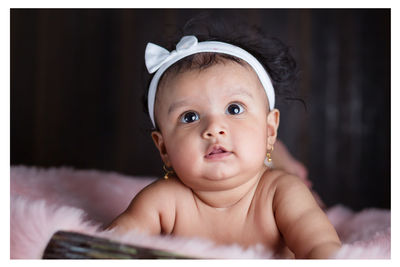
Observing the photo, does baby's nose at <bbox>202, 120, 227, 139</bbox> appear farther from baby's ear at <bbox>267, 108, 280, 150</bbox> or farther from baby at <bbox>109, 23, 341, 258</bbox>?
baby's ear at <bbox>267, 108, 280, 150</bbox>

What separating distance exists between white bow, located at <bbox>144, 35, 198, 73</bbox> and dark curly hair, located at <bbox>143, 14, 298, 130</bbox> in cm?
2

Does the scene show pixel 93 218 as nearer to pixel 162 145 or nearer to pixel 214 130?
pixel 162 145

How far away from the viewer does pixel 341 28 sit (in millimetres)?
2363

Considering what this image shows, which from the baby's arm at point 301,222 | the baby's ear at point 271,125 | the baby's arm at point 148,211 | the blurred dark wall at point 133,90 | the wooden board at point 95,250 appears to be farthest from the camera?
the blurred dark wall at point 133,90

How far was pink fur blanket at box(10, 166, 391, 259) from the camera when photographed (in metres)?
0.85

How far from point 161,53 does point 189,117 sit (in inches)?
7.7

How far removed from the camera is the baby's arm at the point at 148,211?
106 centimetres

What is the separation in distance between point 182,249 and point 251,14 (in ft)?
5.81

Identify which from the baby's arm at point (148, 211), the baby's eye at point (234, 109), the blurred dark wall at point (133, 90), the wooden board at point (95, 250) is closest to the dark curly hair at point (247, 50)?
the baby's eye at point (234, 109)

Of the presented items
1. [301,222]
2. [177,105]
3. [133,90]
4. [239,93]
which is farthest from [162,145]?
[133,90]

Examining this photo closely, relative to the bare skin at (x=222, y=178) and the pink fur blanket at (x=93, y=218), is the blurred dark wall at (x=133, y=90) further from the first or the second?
the bare skin at (x=222, y=178)

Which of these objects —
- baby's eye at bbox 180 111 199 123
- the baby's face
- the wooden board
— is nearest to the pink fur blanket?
the wooden board

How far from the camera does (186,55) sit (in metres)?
1.12

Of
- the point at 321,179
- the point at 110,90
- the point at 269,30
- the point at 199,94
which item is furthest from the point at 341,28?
the point at 199,94
